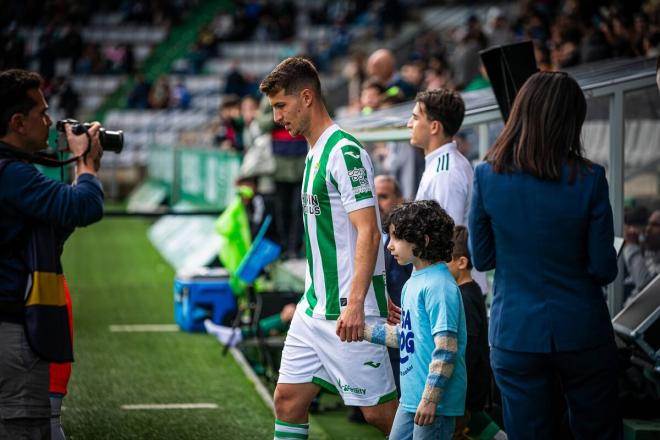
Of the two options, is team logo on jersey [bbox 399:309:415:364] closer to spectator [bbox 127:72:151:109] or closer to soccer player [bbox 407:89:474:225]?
soccer player [bbox 407:89:474:225]

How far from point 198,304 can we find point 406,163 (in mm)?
2285

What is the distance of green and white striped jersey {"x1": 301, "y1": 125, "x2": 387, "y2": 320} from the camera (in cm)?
448

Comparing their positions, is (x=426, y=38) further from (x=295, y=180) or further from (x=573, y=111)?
Result: (x=573, y=111)

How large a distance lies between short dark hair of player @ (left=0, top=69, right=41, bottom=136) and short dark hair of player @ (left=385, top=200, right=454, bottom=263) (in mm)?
1476

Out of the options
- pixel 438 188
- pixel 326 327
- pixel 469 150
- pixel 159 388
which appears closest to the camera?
pixel 326 327

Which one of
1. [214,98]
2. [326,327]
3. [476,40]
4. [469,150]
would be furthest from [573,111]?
[214,98]

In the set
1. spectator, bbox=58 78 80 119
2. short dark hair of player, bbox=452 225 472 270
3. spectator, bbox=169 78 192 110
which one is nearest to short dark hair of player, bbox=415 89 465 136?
short dark hair of player, bbox=452 225 472 270

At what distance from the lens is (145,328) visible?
33.1 feet

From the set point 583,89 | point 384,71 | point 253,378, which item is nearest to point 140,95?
point 384,71

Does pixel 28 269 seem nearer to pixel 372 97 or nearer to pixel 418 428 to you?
pixel 418 428

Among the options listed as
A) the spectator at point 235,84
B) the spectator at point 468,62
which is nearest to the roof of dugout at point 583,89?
the spectator at point 468,62

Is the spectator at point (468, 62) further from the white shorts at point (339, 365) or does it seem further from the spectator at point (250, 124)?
the white shorts at point (339, 365)

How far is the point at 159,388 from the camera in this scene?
766 cm

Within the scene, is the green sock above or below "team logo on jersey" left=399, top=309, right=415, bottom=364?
below
